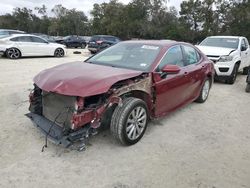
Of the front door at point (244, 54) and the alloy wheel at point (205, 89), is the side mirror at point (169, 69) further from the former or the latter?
the front door at point (244, 54)

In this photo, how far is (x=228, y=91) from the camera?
7.95 m

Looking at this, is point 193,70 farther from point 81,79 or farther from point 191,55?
point 81,79

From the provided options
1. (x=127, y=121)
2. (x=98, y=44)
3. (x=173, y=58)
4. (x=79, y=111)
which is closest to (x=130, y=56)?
(x=173, y=58)

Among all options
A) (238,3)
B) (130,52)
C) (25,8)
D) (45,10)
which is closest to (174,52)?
(130,52)

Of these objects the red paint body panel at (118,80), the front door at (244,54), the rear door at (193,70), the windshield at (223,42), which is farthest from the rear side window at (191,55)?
the front door at (244,54)

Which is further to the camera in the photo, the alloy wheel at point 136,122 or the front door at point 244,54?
the front door at point 244,54

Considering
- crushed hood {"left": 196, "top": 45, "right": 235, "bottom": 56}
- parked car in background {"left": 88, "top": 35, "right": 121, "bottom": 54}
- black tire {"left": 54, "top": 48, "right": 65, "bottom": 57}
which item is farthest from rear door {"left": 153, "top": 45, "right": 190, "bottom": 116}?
parked car in background {"left": 88, "top": 35, "right": 121, "bottom": 54}

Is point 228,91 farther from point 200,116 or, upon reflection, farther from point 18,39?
point 18,39

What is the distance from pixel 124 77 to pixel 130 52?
115 centimetres

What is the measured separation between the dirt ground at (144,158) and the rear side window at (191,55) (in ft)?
3.80

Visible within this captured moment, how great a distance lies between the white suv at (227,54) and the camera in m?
8.76

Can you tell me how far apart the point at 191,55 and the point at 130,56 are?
1.59 meters

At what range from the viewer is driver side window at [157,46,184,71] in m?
4.54

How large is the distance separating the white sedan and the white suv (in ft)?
31.0
